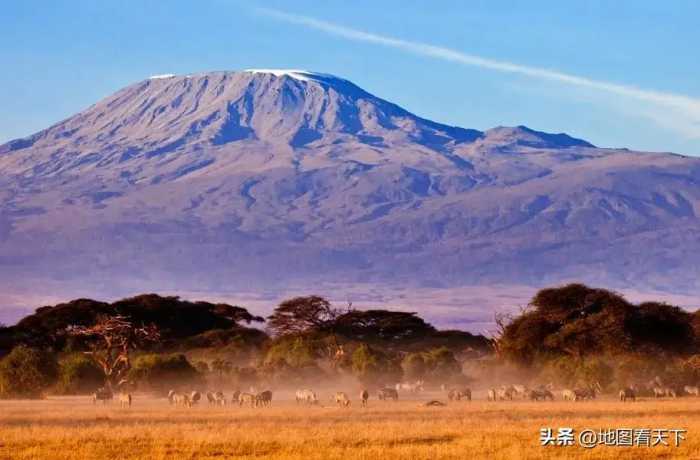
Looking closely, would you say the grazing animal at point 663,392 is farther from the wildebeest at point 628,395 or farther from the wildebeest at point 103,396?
the wildebeest at point 103,396

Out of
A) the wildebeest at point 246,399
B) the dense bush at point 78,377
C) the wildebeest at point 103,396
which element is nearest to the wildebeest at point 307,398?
the wildebeest at point 246,399

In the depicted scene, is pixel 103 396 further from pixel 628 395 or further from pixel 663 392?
pixel 663 392

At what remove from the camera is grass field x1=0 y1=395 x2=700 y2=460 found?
2967 centimetres

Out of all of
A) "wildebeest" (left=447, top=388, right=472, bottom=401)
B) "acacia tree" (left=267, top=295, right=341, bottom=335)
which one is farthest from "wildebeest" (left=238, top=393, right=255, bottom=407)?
"acacia tree" (left=267, top=295, right=341, bottom=335)

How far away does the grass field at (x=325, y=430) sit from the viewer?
29.7 metres

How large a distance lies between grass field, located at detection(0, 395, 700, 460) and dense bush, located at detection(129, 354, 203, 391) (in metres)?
11.6

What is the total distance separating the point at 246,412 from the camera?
44.1 metres

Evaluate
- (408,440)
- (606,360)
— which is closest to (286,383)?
(606,360)

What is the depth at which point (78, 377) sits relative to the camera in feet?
196

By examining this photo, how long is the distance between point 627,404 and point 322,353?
103 ft

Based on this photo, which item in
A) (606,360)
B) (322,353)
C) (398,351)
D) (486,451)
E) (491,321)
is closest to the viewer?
(486,451)

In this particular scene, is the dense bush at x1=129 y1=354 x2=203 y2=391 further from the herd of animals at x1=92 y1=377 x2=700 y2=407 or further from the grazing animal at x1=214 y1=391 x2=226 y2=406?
the grazing animal at x1=214 y1=391 x2=226 y2=406

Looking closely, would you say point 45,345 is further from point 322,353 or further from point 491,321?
point 491,321

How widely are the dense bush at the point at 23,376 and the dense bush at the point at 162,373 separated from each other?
152 inches
